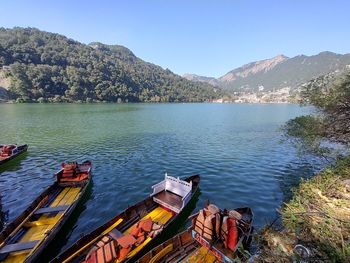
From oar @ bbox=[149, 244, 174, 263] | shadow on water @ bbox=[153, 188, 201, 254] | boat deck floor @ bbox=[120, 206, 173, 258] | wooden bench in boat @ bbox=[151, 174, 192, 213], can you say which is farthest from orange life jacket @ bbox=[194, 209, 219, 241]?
wooden bench in boat @ bbox=[151, 174, 192, 213]

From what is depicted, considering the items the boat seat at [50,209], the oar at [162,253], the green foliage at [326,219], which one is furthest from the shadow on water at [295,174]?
the boat seat at [50,209]

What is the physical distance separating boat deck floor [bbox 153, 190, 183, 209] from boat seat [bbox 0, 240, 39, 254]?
8.39 m

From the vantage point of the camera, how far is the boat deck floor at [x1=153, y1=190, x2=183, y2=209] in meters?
17.8

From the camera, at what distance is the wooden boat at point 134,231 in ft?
37.4

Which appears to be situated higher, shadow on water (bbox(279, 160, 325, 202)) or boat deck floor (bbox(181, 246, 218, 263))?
boat deck floor (bbox(181, 246, 218, 263))

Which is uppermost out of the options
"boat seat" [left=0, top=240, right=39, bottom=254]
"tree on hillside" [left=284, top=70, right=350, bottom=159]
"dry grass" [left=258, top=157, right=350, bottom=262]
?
"tree on hillside" [left=284, top=70, right=350, bottom=159]

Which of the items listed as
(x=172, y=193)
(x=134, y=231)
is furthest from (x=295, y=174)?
(x=134, y=231)

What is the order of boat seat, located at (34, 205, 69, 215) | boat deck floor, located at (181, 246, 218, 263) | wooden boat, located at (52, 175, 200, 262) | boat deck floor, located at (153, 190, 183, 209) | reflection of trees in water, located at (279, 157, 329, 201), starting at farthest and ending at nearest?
reflection of trees in water, located at (279, 157, 329, 201) → boat deck floor, located at (153, 190, 183, 209) → boat seat, located at (34, 205, 69, 215) → boat deck floor, located at (181, 246, 218, 263) → wooden boat, located at (52, 175, 200, 262)

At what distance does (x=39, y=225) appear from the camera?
48.4 ft

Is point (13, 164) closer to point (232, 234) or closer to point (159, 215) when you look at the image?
point (159, 215)

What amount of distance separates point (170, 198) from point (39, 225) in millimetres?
8861

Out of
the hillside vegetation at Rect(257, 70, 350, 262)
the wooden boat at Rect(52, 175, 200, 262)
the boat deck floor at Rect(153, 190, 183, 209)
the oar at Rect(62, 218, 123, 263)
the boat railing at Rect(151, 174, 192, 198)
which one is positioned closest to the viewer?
the hillside vegetation at Rect(257, 70, 350, 262)

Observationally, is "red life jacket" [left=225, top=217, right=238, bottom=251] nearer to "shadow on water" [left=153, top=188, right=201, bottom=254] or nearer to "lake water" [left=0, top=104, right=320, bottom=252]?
"shadow on water" [left=153, top=188, right=201, bottom=254]

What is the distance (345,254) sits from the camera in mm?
8102
